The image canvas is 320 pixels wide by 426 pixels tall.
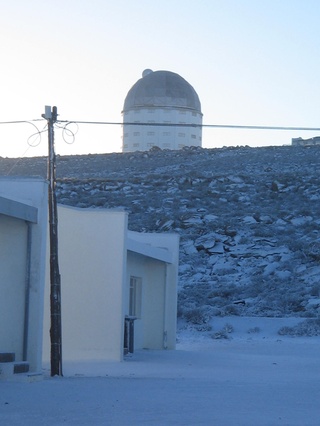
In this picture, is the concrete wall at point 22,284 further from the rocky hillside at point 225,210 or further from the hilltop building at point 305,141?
the hilltop building at point 305,141

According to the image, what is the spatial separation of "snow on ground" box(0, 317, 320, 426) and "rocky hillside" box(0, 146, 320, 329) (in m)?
13.3

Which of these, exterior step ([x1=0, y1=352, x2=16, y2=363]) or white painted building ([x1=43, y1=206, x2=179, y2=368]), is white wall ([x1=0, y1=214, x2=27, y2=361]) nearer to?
exterior step ([x1=0, y1=352, x2=16, y2=363])

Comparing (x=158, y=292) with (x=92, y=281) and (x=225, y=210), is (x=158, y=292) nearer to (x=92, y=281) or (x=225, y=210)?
(x=92, y=281)

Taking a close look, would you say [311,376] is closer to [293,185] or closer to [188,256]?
[188,256]

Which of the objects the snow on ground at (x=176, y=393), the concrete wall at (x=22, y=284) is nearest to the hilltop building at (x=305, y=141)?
the snow on ground at (x=176, y=393)

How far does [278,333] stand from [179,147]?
4618cm

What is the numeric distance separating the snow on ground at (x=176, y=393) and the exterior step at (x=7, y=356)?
0.70 metres

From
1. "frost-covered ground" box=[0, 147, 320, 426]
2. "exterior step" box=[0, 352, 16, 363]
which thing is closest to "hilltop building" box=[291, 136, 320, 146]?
"frost-covered ground" box=[0, 147, 320, 426]

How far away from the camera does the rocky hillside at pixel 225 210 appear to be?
3956 centimetres

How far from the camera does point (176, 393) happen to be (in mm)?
14398

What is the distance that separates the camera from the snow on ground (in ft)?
37.9

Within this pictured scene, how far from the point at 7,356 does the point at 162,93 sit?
55460 mm

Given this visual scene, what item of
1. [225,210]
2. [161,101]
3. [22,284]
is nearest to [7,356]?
[22,284]

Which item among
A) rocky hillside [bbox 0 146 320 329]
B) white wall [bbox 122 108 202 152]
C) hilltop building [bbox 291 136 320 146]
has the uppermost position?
hilltop building [bbox 291 136 320 146]
